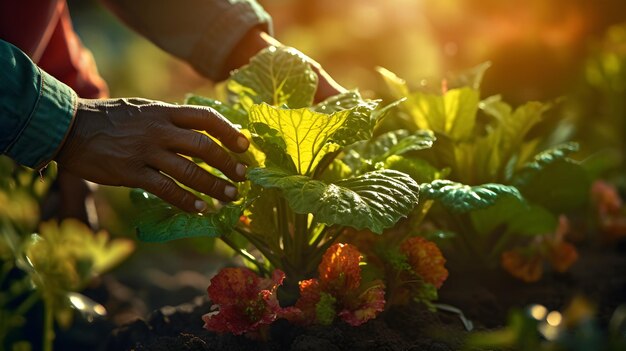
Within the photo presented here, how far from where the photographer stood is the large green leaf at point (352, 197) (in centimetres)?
142

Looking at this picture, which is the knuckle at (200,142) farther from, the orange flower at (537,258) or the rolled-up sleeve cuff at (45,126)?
the orange flower at (537,258)

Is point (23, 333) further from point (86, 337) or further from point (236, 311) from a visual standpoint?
point (236, 311)

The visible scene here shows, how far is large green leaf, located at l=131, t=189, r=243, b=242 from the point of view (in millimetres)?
1490

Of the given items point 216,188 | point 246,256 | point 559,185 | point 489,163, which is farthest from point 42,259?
point 559,185

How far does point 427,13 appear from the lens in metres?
4.82

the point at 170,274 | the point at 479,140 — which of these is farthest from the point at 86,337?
Result: the point at 479,140

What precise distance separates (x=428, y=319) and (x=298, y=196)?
21.1 inches

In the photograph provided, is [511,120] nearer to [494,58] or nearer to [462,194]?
[462,194]

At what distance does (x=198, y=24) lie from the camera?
226 centimetres

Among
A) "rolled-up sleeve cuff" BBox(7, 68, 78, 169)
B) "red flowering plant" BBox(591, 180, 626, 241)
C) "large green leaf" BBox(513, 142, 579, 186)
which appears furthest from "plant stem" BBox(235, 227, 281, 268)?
"red flowering plant" BBox(591, 180, 626, 241)

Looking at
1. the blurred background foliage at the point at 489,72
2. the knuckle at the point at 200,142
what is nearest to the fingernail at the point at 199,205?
the knuckle at the point at 200,142

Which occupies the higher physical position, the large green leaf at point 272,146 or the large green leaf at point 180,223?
the large green leaf at point 272,146

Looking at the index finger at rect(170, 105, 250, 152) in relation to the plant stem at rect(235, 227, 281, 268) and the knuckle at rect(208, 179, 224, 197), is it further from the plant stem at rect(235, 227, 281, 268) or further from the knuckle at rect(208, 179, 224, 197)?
the plant stem at rect(235, 227, 281, 268)

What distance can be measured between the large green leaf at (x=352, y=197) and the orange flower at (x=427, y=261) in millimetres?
261
